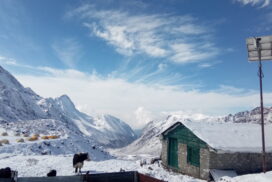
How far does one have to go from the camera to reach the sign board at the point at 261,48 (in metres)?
16.3

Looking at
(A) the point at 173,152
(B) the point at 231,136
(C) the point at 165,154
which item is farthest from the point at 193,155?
(C) the point at 165,154

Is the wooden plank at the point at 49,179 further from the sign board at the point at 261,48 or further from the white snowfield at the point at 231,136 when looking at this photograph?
the white snowfield at the point at 231,136

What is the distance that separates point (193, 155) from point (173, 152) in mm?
2991

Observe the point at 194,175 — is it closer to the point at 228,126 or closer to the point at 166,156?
the point at 166,156

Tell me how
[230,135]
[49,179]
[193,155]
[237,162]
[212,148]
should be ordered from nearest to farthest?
[49,179], [212,148], [237,162], [193,155], [230,135]

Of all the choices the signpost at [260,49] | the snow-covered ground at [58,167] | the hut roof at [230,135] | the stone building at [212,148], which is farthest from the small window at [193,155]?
the signpost at [260,49]

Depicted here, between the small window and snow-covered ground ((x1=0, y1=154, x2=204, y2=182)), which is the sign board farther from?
the small window

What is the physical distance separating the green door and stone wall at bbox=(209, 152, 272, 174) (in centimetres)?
499

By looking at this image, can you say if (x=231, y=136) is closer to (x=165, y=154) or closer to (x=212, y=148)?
(x=212, y=148)

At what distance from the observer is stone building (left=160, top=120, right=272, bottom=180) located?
22.8m

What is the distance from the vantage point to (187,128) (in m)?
→ 26.1

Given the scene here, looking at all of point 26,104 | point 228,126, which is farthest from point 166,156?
point 26,104

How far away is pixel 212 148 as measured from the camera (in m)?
22.5

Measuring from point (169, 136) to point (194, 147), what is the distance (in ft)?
13.8
